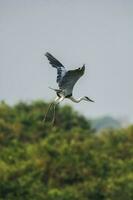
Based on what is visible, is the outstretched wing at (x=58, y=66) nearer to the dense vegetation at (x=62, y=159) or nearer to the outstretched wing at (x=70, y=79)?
the outstretched wing at (x=70, y=79)

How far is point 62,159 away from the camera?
5791cm

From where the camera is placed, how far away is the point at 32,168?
188ft

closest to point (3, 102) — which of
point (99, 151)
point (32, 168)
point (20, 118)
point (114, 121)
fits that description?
point (20, 118)

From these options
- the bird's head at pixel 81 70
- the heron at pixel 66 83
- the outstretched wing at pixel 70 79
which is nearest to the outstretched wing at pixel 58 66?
the heron at pixel 66 83

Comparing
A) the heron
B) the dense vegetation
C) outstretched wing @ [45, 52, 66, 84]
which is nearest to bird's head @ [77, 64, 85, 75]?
the heron

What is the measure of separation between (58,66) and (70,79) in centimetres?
97

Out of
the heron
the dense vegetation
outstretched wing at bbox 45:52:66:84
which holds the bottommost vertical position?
the heron

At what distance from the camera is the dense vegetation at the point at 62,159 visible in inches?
2121

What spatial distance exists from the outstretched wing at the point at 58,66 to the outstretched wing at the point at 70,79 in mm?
118

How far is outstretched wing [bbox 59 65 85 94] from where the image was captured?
23.5 meters

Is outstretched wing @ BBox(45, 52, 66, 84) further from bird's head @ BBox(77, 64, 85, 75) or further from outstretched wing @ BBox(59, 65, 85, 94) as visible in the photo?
bird's head @ BBox(77, 64, 85, 75)

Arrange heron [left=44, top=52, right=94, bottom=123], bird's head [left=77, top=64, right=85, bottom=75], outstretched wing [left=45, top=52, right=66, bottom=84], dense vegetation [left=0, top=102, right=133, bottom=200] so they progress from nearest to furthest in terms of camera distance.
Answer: bird's head [left=77, top=64, right=85, bottom=75] < heron [left=44, top=52, right=94, bottom=123] < outstretched wing [left=45, top=52, right=66, bottom=84] < dense vegetation [left=0, top=102, right=133, bottom=200]

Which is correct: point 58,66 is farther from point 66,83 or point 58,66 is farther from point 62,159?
point 62,159

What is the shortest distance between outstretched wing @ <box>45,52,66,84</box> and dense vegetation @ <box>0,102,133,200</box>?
22.1 meters
